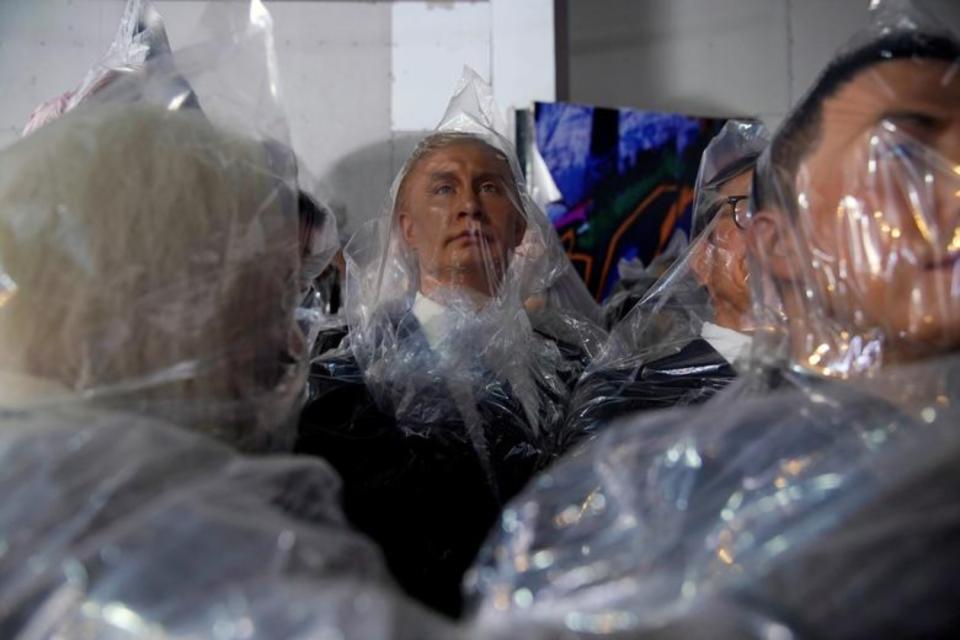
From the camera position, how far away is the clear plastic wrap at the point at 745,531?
362 millimetres

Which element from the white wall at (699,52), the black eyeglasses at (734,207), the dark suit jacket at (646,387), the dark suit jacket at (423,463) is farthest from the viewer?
the white wall at (699,52)

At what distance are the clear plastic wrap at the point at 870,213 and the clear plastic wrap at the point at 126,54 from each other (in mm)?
756

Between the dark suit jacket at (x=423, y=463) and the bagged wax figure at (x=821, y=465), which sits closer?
the bagged wax figure at (x=821, y=465)

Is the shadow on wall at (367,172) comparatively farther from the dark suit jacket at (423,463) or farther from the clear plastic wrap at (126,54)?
the dark suit jacket at (423,463)

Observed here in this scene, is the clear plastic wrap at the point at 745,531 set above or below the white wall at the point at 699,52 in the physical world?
below

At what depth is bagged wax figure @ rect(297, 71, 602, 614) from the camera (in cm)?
67

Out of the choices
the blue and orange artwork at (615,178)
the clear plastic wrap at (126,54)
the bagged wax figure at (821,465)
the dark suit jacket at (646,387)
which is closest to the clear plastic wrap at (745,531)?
the bagged wax figure at (821,465)

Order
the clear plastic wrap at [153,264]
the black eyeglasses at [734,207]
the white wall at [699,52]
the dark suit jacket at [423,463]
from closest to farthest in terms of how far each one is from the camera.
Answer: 1. the clear plastic wrap at [153,264]
2. the dark suit jacket at [423,463]
3. the black eyeglasses at [734,207]
4. the white wall at [699,52]

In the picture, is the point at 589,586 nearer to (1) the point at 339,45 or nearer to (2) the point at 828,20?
(1) the point at 339,45

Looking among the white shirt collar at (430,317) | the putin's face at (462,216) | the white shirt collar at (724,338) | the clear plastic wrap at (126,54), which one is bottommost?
the white shirt collar at (724,338)

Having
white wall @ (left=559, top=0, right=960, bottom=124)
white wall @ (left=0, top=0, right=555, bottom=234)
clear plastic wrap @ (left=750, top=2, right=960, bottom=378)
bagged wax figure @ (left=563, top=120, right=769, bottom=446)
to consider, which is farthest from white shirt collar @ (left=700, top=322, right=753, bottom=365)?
white wall @ (left=559, top=0, right=960, bottom=124)

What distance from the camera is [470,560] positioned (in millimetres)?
630

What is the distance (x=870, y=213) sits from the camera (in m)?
0.52

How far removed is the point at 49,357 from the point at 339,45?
5.40 feet
